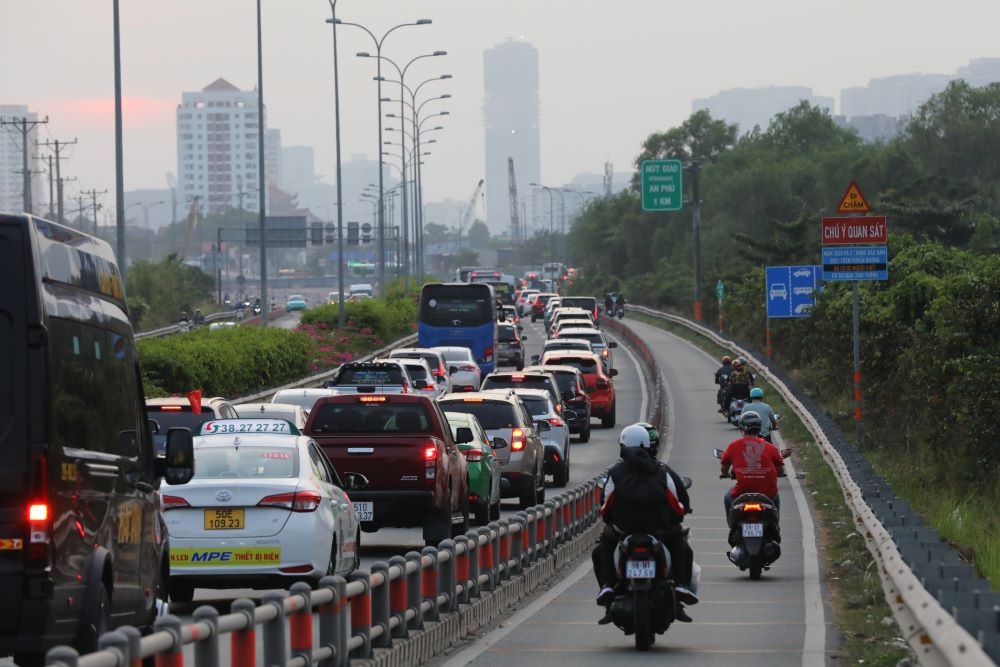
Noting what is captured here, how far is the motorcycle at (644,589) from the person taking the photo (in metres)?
12.5

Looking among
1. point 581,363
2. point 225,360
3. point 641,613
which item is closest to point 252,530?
point 641,613

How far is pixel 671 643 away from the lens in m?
13.2

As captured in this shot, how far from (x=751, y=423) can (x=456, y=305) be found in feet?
138

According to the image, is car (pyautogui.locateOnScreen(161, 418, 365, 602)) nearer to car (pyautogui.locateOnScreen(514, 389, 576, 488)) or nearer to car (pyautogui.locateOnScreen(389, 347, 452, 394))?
car (pyautogui.locateOnScreen(514, 389, 576, 488))

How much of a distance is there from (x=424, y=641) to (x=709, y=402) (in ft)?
137

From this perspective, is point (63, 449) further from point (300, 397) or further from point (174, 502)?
point (300, 397)

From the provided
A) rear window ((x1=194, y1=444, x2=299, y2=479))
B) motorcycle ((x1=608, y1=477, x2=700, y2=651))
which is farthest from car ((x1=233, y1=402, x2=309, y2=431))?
motorcycle ((x1=608, y1=477, x2=700, y2=651))

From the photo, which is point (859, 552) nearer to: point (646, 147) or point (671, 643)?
point (671, 643)

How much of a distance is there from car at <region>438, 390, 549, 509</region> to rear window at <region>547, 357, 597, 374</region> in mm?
17068

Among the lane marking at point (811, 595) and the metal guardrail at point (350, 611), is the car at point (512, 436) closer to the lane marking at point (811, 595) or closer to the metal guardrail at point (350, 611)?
the lane marking at point (811, 595)

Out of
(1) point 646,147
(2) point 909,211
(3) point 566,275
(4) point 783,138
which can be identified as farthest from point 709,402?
(3) point 566,275

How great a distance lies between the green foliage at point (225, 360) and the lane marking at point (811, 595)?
17.8m

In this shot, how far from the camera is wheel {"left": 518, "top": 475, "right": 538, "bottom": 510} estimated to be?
87.5ft

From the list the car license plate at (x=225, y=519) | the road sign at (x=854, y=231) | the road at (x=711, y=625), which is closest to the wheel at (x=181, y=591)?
the car license plate at (x=225, y=519)
